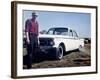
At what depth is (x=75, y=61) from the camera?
201 cm

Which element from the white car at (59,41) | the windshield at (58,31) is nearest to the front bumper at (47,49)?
the white car at (59,41)

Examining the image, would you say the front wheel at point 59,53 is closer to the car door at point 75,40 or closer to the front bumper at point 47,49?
the front bumper at point 47,49

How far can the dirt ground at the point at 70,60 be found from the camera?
1888 mm

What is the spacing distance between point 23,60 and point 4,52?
0.16m

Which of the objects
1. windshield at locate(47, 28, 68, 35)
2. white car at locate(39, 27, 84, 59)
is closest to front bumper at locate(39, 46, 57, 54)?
white car at locate(39, 27, 84, 59)

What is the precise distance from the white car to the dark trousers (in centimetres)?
5

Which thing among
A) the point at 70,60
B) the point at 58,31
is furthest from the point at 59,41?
the point at 70,60

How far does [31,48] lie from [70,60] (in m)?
0.35

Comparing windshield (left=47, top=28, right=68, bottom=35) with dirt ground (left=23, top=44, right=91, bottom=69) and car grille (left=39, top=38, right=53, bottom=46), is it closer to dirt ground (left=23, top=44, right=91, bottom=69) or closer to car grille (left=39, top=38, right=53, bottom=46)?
car grille (left=39, top=38, right=53, bottom=46)

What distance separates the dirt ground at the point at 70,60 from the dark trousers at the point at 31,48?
0.04 meters

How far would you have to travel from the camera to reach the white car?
1.90 metres

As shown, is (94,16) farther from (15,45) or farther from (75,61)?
(15,45)

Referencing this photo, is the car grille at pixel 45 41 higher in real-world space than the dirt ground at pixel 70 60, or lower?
higher

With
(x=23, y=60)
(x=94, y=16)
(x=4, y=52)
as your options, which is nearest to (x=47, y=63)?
(x=23, y=60)
